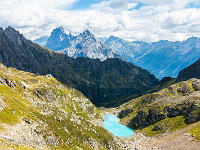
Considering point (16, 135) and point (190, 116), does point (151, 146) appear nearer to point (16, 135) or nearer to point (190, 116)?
point (190, 116)

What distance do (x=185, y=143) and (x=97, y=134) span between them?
78.5m

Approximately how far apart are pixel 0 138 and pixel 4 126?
17.3 metres

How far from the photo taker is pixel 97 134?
144m

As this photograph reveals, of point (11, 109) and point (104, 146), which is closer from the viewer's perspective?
point (11, 109)

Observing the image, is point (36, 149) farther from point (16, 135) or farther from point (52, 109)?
point (52, 109)

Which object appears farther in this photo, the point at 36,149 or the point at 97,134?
the point at 97,134

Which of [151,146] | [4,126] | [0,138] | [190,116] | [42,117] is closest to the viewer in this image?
[0,138]

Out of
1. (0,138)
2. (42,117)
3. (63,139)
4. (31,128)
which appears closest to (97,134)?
(63,139)

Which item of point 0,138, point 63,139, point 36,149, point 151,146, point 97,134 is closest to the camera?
point 0,138

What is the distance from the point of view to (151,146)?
539 feet

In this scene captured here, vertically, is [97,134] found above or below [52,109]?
below

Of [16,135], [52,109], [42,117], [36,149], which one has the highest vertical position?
[52,109]

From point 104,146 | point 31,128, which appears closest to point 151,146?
point 104,146

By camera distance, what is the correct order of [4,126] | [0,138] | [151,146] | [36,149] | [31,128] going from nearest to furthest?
[0,138] < [36,149] < [4,126] < [31,128] < [151,146]
